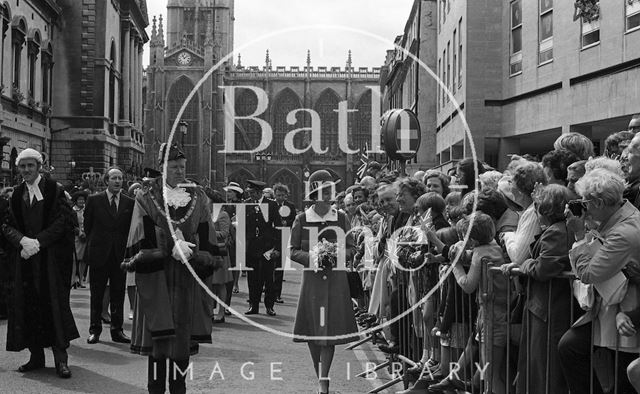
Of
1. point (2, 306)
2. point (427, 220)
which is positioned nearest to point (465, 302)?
point (427, 220)

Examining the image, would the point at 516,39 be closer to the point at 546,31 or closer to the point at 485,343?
the point at 546,31

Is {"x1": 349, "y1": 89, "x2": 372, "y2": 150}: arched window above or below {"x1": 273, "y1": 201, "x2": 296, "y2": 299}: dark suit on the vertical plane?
above

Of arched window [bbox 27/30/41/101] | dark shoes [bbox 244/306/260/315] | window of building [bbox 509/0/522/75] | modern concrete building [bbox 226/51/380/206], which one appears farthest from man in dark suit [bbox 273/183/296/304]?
modern concrete building [bbox 226/51/380/206]

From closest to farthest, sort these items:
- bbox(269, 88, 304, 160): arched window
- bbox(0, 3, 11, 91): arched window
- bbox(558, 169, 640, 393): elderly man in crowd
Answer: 1. bbox(558, 169, 640, 393): elderly man in crowd
2. bbox(0, 3, 11, 91): arched window
3. bbox(269, 88, 304, 160): arched window

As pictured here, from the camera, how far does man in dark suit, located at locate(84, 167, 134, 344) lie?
1052cm

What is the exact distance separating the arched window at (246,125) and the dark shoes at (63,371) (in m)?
77.5

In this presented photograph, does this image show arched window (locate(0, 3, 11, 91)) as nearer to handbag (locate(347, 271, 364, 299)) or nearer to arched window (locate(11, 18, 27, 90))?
arched window (locate(11, 18, 27, 90))

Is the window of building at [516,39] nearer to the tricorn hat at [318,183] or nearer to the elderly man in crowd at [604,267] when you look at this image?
the tricorn hat at [318,183]

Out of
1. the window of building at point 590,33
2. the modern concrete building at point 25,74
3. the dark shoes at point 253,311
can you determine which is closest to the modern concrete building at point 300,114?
the modern concrete building at point 25,74

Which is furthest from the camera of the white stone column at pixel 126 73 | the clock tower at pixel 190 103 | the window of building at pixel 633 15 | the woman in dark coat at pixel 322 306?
the clock tower at pixel 190 103

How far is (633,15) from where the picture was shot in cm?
1410

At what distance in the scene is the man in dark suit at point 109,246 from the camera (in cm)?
1052

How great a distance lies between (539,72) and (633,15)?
4536 millimetres

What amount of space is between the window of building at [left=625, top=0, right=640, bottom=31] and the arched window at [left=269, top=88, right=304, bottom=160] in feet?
253
